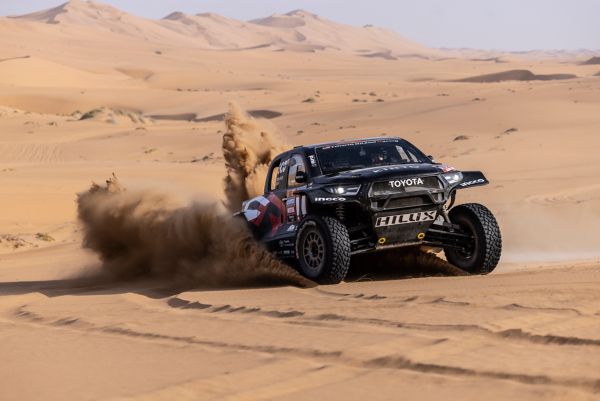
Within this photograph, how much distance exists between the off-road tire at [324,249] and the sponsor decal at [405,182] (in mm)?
659

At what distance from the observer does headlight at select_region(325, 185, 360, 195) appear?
10.7 meters

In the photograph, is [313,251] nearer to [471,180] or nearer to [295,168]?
[295,168]

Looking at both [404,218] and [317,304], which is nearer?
[317,304]

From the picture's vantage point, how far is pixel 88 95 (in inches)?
2736

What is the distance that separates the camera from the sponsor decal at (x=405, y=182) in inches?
422

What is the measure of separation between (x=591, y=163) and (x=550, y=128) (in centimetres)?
751

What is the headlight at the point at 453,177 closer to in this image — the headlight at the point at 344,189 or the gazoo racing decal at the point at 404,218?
the gazoo racing decal at the point at 404,218

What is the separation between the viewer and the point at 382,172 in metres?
10.8

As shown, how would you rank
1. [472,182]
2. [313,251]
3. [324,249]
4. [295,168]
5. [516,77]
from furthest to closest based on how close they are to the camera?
[516,77]
[295,168]
[472,182]
[313,251]
[324,249]

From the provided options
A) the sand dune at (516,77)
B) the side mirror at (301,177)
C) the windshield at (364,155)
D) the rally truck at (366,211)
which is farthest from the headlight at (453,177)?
the sand dune at (516,77)

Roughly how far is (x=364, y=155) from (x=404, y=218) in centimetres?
126

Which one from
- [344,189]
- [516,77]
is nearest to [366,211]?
[344,189]

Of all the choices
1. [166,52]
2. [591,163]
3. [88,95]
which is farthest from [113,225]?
[166,52]

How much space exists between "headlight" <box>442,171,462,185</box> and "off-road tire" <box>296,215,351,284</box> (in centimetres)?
128
